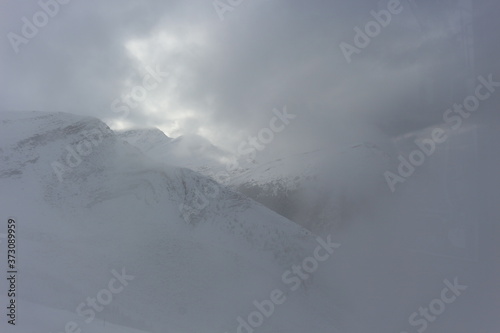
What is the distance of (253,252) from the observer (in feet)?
104

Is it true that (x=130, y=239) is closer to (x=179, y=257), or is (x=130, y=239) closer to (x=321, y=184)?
(x=179, y=257)

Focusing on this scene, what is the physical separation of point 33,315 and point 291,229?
2610 cm

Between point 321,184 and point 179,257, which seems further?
point 321,184

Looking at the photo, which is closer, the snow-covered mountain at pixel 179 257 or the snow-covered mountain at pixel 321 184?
the snow-covered mountain at pixel 179 257

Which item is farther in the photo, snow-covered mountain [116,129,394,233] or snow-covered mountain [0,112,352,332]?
snow-covered mountain [116,129,394,233]

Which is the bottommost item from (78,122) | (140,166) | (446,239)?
(446,239)

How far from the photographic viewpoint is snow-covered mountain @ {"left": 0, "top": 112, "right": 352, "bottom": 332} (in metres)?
21.2

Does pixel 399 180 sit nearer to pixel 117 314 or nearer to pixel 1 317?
pixel 117 314

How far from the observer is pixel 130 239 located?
28.0 m

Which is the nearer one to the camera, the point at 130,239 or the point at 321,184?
the point at 130,239

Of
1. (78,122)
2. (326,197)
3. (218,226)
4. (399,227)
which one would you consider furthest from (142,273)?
(326,197)

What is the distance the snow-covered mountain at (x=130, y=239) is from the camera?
21234mm

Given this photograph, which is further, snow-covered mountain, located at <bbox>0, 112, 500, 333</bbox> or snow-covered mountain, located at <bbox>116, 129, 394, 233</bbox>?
snow-covered mountain, located at <bbox>116, 129, 394, 233</bbox>

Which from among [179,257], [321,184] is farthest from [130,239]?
[321,184]
